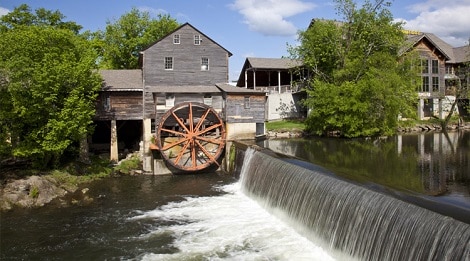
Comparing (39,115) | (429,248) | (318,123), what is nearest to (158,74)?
(39,115)

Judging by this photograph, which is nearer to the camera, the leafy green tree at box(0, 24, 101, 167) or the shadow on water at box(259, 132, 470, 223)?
the shadow on water at box(259, 132, 470, 223)

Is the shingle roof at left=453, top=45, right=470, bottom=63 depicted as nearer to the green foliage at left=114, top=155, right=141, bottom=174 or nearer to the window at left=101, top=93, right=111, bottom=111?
the green foliage at left=114, top=155, right=141, bottom=174

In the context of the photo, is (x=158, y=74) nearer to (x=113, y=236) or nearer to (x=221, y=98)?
(x=221, y=98)

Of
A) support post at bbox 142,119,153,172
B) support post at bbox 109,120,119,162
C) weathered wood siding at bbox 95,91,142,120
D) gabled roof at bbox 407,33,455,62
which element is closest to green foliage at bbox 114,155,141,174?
support post at bbox 142,119,153,172

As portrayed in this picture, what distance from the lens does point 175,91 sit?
81.7 feet

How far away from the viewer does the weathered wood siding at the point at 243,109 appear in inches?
1003

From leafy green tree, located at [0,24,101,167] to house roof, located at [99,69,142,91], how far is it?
3.42 m

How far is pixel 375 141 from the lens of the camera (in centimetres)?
2839

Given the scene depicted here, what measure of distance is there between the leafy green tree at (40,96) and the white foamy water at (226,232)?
24.1 feet

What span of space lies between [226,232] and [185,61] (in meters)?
16.3

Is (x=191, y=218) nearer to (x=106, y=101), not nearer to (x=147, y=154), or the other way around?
(x=147, y=154)

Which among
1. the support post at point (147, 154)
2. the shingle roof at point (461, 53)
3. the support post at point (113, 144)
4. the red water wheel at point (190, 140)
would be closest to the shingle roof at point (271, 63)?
the red water wheel at point (190, 140)

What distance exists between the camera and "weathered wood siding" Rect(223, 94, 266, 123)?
83.6ft

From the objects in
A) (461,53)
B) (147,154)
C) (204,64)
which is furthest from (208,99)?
(461,53)
